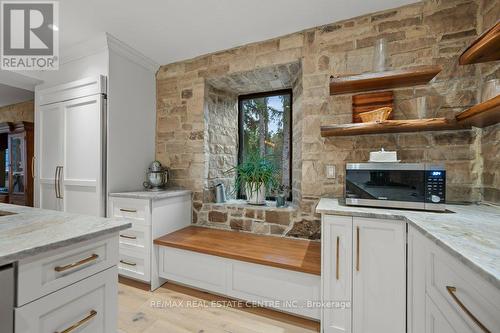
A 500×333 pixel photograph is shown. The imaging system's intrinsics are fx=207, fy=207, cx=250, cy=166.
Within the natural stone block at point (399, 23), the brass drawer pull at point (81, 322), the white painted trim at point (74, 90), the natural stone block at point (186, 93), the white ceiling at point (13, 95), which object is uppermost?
the natural stone block at point (399, 23)

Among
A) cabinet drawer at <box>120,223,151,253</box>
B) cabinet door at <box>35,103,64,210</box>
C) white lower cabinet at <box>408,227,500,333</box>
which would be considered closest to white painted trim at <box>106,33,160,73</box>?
cabinet door at <box>35,103,64,210</box>

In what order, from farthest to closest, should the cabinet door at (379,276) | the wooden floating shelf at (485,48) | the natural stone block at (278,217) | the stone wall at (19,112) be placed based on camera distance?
1. the stone wall at (19,112)
2. the natural stone block at (278,217)
3. the cabinet door at (379,276)
4. the wooden floating shelf at (485,48)

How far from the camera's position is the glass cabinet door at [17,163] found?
338 centimetres

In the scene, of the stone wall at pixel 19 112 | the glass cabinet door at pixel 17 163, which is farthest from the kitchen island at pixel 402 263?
the stone wall at pixel 19 112

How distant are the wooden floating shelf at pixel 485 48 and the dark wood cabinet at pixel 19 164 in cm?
535

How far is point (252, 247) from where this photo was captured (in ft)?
6.22

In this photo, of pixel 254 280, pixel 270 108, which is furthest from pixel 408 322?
pixel 270 108

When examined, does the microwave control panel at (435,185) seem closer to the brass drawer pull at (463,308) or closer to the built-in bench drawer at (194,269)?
the brass drawer pull at (463,308)

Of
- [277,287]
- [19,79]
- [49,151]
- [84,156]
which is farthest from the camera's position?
[19,79]

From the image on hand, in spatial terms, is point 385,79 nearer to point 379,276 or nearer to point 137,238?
point 379,276

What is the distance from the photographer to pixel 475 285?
2.12 ft

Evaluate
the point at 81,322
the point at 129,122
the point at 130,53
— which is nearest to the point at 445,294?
the point at 81,322

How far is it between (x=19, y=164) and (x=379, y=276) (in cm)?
516

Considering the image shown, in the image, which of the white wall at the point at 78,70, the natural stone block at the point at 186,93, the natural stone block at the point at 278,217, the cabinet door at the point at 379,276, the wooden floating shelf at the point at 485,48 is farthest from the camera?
the natural stone block at the point at 186,93
